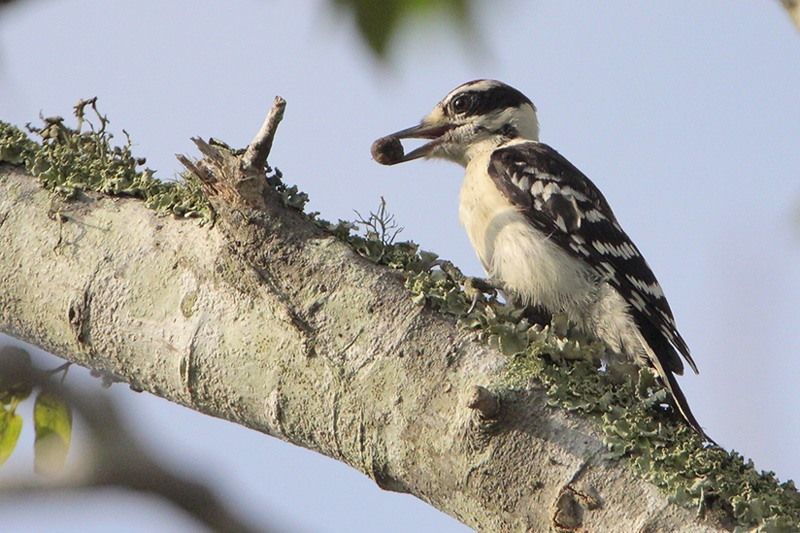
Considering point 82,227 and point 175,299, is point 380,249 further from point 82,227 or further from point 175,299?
point 82,227

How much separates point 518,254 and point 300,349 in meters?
2.40

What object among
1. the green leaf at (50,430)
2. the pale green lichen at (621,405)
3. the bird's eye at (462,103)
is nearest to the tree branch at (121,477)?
the green leaf at (50,430)

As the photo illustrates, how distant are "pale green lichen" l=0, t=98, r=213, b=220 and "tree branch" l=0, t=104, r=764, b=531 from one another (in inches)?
2.2

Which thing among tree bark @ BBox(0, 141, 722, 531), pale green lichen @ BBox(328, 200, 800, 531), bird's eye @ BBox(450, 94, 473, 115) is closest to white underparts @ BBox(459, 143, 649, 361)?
bird's eye @ BBox(450, 94, 473, 115)

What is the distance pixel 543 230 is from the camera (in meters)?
5.26

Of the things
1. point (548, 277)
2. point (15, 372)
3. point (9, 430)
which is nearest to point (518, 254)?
point (548, 277)

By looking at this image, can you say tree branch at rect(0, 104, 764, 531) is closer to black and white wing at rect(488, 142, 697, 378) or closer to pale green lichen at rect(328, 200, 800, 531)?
pale green lichen at rect(328, 200, 800, 531)

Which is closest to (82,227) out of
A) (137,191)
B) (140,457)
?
(137,191)

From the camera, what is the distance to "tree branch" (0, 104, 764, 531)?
256cm

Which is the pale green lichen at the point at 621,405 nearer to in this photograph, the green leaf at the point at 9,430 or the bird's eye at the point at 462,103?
the green leaf at the point at 9,430

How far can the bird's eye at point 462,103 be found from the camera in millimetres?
6297

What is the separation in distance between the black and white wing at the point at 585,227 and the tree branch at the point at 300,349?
2204 millimetres

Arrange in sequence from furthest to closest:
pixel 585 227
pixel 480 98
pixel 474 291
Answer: pixel 480 98
pixel 585 227
pixel 474 291

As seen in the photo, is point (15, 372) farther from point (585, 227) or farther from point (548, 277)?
point (585, 227)
